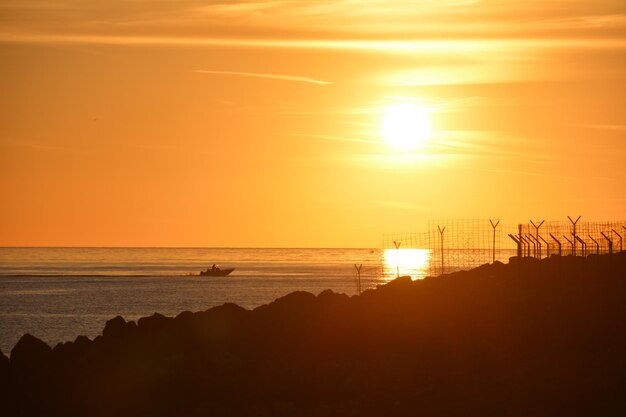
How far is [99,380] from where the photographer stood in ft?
117

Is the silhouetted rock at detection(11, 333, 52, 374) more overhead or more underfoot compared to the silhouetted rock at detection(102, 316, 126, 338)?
more underfoot

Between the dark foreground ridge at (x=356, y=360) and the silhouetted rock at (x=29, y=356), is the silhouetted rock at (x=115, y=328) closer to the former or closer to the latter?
the dark foreground ridge at (x=356, y=360)

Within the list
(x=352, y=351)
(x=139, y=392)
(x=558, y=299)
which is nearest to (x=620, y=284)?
(x=558, y=299)

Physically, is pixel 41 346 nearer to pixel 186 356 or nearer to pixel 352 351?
pixel 186 356

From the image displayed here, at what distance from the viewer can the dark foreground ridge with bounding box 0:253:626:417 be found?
31938 millimetres

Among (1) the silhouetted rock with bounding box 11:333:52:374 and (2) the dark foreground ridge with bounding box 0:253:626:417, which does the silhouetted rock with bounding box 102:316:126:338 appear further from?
(1) the silhouetted rock with bounding box 11:333:52:374

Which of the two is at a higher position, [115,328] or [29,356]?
[115,328]

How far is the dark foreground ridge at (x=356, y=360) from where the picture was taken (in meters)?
31.9

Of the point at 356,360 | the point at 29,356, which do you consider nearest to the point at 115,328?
the point at 29,356

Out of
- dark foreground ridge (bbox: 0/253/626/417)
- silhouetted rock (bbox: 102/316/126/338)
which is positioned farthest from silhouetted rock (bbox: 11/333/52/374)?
silhouetted rock (bbox: 102/316/126/338)

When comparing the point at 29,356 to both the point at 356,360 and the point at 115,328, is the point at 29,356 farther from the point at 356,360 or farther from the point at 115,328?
the point at 356,360

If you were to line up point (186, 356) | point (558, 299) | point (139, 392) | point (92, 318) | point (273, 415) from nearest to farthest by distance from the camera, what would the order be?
point (273, 415)
point (139, 392)
point (186, 356)
point (558, 299)
point (92, 318)

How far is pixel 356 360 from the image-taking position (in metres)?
34.2

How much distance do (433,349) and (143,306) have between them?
77.0 meters
